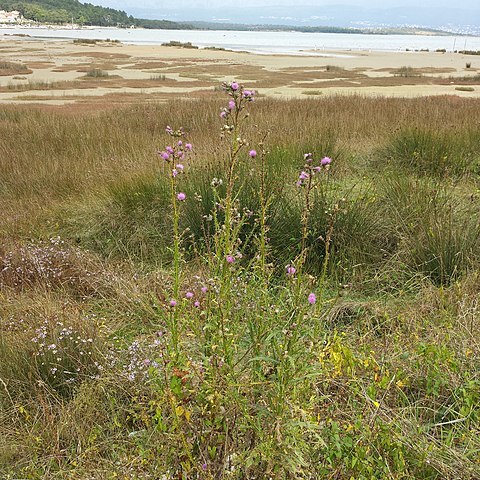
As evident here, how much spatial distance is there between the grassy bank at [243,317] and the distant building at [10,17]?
172m

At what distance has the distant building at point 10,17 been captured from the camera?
149600mm

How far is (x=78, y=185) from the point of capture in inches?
246

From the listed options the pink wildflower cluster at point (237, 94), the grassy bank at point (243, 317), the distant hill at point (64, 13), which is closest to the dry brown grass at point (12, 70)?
the grassy bank at point (243, 317)

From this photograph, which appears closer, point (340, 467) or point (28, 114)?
point (340, 467)

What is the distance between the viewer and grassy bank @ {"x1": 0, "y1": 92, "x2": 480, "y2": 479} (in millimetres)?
1787

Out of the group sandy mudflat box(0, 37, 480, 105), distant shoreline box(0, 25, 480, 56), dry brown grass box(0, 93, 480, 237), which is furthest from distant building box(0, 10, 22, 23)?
dry brown grass box(0, 93, 480, 237)

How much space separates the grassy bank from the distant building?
564 ft

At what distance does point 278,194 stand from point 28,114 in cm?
1043

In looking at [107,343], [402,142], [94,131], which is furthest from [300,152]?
[94,131]

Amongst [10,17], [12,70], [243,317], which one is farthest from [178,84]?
[10,17]

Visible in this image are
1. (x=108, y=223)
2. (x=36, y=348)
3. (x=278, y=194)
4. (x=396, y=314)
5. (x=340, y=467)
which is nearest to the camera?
(x=340, y=467)

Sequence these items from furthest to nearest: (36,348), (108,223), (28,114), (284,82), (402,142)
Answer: (284,82)
(28,114)
(402,142)
(108,223)
(36,348)

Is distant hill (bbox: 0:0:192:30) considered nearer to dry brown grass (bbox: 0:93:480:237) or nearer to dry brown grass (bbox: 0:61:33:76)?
dry brown grass (bbox: 0:61:33:76)

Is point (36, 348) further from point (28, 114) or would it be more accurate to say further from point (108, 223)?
point (28, 114)
